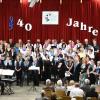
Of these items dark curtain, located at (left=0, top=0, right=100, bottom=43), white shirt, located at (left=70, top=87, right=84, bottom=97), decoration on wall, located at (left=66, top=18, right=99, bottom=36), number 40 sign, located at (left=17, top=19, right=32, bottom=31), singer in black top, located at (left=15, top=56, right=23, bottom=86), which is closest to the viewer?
white shirt, located at (left=70, top=87, right=84, bottom=97)

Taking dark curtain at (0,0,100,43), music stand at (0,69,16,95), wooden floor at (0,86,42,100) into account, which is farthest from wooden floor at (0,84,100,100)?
dark curtain at (0,0,100,43)

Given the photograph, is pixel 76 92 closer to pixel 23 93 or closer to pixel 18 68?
pixel 23 93

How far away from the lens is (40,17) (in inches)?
1062

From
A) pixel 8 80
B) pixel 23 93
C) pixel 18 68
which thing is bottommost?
pixel 23 93

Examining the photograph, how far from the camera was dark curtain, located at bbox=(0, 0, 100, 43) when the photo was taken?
26.5m

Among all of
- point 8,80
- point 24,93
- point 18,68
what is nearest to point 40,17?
point 18,68

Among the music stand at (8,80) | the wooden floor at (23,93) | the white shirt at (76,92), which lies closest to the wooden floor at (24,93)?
the wooden floor at (23,93)

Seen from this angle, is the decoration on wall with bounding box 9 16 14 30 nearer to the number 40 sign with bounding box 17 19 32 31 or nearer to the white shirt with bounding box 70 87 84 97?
the number 40 sign with bounding box 17 19 32 31

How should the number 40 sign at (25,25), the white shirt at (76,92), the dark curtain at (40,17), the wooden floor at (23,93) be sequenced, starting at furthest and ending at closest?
the number 40 sign at (25,25), the dark curtain at (40,17), the wooden floor at (23,93), the white shirt at (76,92)

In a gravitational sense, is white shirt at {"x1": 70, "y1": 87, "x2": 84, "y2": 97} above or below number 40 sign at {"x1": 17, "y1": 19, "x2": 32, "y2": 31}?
below

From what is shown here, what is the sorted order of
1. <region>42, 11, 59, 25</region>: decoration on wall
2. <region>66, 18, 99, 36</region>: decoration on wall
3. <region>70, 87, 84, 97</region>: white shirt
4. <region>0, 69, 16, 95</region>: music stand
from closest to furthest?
<region>70, 87, 84, 97</region>: white shirt < <region>0, 69, 16, 95</region>: music stand < <region>66, 18, 99, 36</region>: decoration on wall < <region>42, 11, 59, 25</region>: decoration on wall

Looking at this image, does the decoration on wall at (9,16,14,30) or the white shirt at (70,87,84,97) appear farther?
the decoration on wall at (9,16,14,30)

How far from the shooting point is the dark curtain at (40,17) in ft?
87.1

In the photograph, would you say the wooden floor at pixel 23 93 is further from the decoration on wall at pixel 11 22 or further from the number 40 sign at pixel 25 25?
the decoration on wall at pixel 11 22
